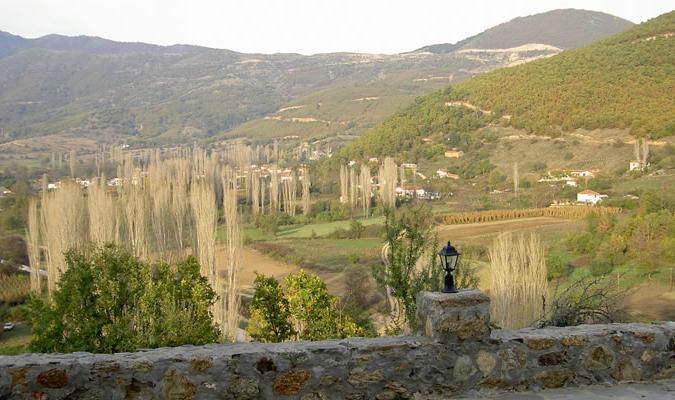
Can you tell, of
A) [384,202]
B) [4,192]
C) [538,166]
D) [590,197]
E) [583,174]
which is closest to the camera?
[384,202]

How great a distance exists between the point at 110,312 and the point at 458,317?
22.3 ft

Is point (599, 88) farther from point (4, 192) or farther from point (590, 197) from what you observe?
point (4, 192)

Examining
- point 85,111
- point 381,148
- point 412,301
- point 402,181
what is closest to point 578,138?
point 402,181

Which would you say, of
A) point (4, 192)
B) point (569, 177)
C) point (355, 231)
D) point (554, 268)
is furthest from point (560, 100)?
point (4, 192)

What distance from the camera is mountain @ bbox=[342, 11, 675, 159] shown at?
57.1 metres

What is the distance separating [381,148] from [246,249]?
34141mm

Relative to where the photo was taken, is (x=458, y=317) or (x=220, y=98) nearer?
(x=458, y=317)

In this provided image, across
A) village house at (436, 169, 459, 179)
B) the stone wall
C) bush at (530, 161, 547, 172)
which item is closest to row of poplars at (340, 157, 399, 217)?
village house at (436, 169, 459, 179)

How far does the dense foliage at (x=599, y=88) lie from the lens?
56.0m

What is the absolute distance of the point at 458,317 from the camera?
4.58 metres

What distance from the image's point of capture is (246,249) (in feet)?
144

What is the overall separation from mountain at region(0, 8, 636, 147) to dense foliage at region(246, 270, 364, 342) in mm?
93414

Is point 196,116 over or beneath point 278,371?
over

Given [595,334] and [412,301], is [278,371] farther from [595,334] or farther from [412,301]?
[412,301]
